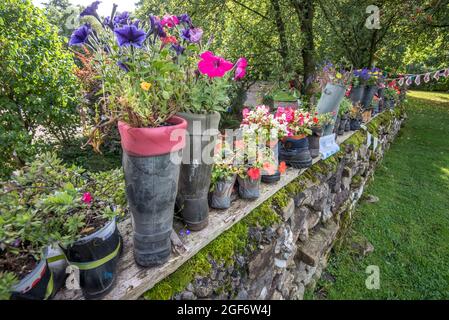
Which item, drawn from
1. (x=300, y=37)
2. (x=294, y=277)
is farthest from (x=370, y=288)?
(x=300, y=37)

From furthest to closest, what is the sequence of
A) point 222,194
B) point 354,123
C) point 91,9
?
point 354,123, point 222,194, point 91,9

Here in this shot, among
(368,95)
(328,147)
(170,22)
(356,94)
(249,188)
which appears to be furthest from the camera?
(368,95)

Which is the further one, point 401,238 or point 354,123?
point 354,123

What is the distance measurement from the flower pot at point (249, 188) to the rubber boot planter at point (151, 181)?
78cm

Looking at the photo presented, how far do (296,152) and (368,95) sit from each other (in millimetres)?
3543

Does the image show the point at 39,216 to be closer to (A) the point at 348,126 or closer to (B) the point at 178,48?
(B) the point at 178,48

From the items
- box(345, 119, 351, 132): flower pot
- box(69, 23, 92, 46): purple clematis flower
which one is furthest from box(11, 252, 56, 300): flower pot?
box(345, 119, 351, 132): flower pot

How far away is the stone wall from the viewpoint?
1.45m

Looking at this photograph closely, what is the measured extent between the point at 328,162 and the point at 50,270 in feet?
9.15

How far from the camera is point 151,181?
1126mm

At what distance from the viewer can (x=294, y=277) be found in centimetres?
246

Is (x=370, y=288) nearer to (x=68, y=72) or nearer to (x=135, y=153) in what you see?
(x=135, y=153)

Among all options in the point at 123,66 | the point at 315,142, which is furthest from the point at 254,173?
the point at 315,142

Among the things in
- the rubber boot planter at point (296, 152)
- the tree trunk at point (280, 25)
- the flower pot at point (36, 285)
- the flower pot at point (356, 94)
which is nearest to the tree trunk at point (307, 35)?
the tree trunk at point (280, 25)
